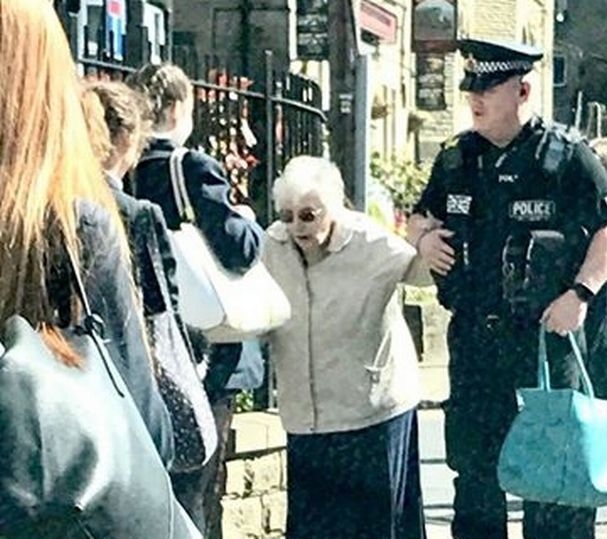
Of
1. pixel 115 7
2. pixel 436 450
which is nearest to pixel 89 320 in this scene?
pixel 115 7

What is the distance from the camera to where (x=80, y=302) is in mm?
3189

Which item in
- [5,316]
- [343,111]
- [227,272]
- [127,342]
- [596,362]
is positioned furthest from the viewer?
[343,111]

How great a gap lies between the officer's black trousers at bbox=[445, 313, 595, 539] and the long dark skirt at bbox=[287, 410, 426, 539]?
169mm

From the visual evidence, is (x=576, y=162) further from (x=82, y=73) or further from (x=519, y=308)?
(x=82, y=73)

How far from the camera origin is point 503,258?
23.2 ft

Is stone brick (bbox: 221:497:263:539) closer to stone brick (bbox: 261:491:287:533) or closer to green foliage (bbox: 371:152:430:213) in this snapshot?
stone brick (bbox: 261:491:287:533)

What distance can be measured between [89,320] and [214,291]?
3092mm

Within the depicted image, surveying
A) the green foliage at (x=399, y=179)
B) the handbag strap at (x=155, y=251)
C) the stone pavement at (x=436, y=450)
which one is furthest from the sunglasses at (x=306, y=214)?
the green foliage at (x=399, y=179)

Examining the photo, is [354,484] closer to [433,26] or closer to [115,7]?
[115,7]

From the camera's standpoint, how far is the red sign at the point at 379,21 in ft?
84.3

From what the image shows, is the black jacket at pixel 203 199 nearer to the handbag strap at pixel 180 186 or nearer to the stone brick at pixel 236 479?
the handbag strap at pixel 180 186

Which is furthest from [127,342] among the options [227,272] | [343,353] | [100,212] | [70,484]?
[343,353]

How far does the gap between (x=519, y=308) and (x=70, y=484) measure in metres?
4.30

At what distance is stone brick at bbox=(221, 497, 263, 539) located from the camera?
8141mm
